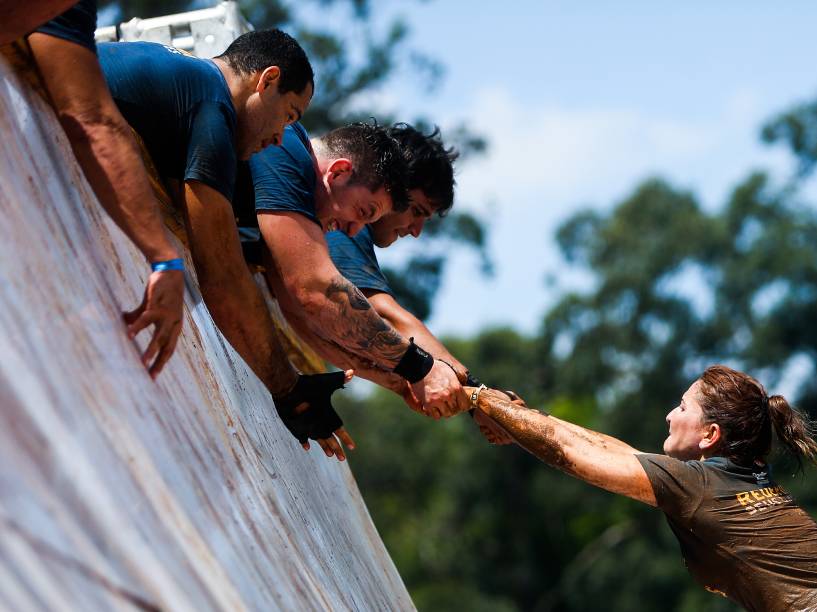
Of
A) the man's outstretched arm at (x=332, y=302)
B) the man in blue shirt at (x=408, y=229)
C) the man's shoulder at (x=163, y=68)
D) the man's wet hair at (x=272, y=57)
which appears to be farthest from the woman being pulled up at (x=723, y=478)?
the man's shoulder at (x=163, y=68)

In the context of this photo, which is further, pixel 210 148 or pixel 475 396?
pixel 475 396

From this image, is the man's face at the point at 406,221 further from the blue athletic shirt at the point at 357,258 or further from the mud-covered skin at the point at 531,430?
the mud-covered skin at the point at 531,430

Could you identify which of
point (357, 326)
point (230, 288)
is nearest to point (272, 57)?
point (230, 288)

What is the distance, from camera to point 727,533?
4164 millimetres

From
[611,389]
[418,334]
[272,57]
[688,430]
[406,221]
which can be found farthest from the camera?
[611,389]

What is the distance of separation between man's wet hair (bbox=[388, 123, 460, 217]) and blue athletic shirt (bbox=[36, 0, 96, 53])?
2214 millimetres

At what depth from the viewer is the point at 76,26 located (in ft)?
10.2

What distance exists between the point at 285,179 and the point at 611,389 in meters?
29.4

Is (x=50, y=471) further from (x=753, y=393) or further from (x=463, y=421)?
(x=463, y=421)

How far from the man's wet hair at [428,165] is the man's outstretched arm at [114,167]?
7.23 ft

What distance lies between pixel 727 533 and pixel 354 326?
1.66 metres

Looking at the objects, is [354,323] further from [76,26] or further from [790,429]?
[76,26]

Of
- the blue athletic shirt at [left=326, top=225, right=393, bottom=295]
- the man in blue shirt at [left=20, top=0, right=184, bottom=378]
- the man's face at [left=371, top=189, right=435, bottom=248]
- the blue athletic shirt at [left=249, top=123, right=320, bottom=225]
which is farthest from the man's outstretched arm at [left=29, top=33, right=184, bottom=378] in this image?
the blue athletic shirt at [left=326, top=225, right=393, bottom=295]

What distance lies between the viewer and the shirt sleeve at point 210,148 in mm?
3797
